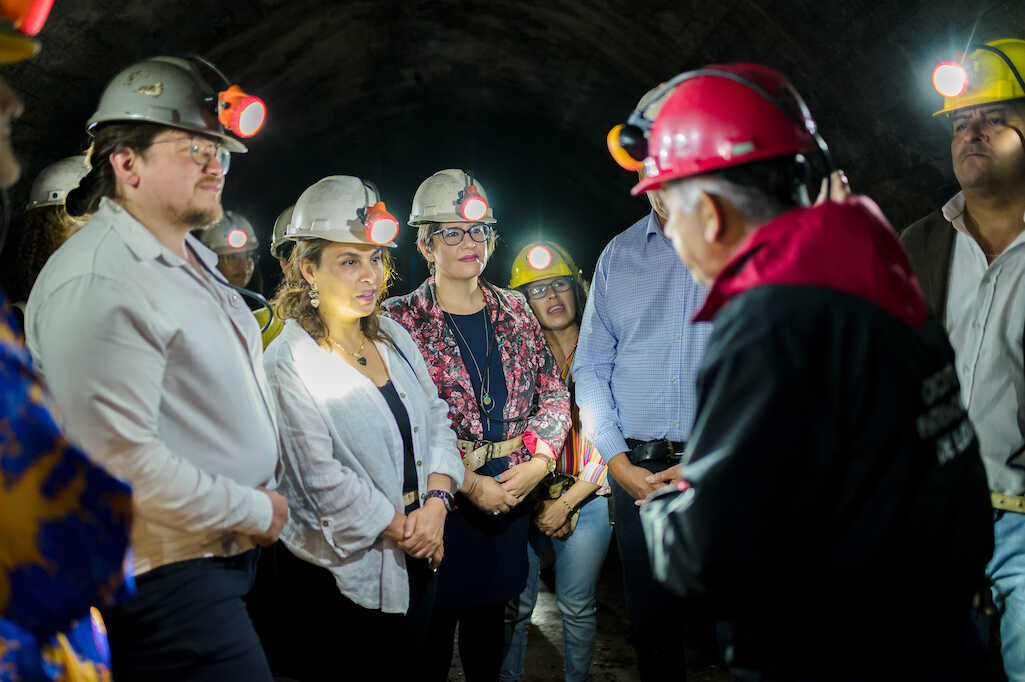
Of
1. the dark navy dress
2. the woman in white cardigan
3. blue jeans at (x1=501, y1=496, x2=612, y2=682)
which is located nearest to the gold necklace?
the woman in white cardigan

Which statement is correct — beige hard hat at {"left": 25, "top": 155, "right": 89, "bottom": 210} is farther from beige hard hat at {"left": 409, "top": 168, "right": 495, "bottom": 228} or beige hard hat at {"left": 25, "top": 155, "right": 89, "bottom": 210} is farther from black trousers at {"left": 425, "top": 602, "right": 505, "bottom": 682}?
black trousers at {"left": 425, "top": 602, "right": 505, "bottom": 682}

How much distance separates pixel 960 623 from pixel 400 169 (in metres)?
9.33

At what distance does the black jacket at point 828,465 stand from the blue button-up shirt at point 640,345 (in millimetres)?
1664

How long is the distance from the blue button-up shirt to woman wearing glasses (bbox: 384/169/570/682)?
0.41m

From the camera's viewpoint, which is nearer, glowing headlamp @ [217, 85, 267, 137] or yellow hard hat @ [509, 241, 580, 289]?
glowing headlamp @ [217, 85, 267, 137]

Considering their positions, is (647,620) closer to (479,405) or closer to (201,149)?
(479,405)

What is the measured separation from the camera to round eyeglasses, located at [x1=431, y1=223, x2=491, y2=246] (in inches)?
159

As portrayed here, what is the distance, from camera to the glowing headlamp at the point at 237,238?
587cm

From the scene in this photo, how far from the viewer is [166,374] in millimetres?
2117

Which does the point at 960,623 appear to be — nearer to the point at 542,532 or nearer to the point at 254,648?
the point at 254,648

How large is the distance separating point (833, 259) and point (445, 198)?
2884 mm

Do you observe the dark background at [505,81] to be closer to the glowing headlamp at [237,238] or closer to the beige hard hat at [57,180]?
the beige hard hat at [57,180]

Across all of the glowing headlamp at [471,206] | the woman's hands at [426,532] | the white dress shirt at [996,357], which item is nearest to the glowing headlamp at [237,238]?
the glowing headlamp at [471,206]

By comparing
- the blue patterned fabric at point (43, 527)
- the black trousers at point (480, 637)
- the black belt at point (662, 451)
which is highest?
the blue patterned fabric at point (43, 527)
